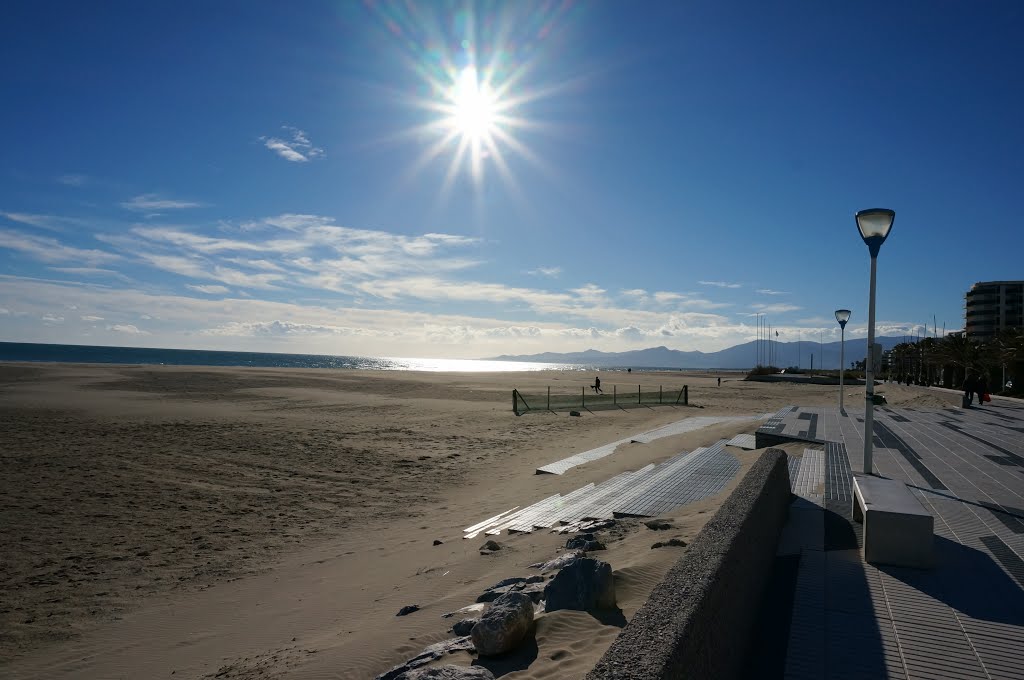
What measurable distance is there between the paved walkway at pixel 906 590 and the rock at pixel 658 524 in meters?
1.38

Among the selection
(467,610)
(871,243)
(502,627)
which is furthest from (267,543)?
(871,243)

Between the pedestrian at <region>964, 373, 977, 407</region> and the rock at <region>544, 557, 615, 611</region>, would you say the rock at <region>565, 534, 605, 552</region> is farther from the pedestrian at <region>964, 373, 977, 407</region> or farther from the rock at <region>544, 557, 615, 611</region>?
the pedestrian at <region>964, 373, 977, 407</region>

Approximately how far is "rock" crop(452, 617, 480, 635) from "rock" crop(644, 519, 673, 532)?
3.07m

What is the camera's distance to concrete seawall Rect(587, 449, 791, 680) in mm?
2404

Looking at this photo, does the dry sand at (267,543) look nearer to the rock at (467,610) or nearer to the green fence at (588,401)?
the rock at (467,610)

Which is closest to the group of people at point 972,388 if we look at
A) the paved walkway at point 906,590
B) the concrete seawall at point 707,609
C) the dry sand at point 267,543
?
the dry sand at point 267,543

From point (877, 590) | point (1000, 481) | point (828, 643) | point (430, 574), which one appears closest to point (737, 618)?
point (828, 643)

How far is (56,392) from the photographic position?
93.4 feet

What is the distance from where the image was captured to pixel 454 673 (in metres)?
3.61

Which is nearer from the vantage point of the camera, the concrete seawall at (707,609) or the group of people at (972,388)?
the concrete seawall at (707,609)

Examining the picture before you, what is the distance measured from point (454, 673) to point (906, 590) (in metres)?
3.62

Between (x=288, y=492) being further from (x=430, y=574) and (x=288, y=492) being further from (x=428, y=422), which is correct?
(x=428, y=422)

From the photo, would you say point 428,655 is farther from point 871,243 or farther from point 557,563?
point 871,243

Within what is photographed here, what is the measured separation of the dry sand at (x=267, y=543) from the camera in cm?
516
